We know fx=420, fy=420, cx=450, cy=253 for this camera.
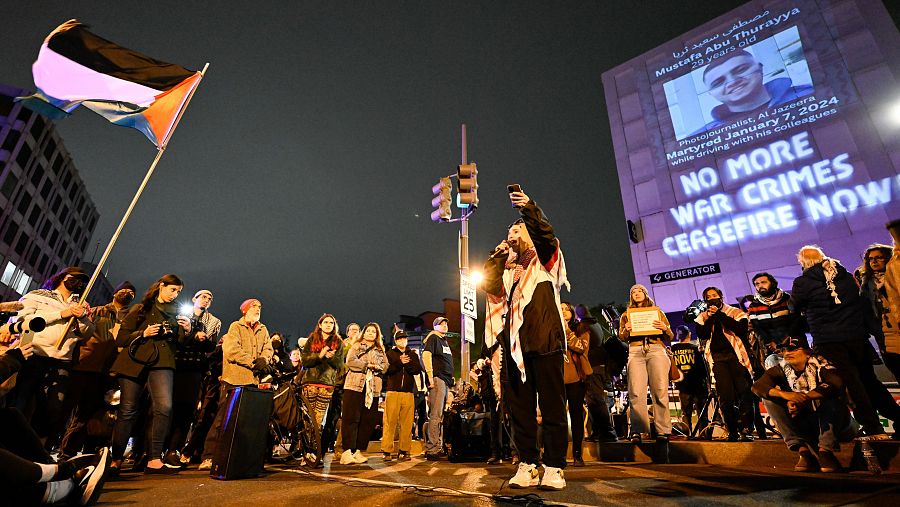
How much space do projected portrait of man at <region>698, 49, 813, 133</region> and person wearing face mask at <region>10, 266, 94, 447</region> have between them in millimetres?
23970

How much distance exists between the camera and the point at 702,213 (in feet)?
65.5

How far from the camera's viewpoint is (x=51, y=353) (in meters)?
4.12

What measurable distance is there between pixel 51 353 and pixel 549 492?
4806 millimetres

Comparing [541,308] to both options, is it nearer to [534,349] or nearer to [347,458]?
[534,349]

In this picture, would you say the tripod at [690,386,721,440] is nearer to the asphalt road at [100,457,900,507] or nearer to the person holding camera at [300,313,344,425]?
the asphalt road at [100,457,900,507]

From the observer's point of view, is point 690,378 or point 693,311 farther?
point 693,311

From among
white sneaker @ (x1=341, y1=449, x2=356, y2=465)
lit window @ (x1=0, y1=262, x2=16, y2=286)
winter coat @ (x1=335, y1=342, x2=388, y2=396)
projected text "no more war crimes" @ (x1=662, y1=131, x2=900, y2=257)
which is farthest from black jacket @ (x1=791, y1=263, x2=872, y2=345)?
lit window @ (x1=0, y1=262, x2=16, y2=286)

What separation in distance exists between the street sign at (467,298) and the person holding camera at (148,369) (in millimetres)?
6959

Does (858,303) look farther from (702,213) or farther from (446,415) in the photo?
(702,213)

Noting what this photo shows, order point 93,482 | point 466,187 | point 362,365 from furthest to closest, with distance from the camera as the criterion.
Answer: point 466,187 < point 362,365 < point 93,482

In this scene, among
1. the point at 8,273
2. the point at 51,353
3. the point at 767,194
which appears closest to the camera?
the point at 51,353

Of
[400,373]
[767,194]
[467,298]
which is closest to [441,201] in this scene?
[467,298]

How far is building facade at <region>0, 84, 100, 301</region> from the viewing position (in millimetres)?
41250

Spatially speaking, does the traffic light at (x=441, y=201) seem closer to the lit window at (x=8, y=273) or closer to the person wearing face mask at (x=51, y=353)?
the person wearing face mask at (x=51, y=353)
